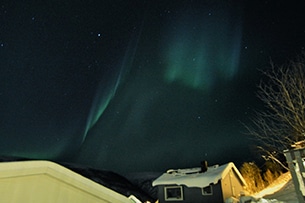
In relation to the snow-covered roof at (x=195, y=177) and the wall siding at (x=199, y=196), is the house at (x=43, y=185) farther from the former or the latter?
the wall siding at (x=199, y=196)

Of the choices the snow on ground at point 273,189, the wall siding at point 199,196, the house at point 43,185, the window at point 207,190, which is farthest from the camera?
the window at point 207,190

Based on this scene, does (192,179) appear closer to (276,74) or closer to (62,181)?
(276,74)

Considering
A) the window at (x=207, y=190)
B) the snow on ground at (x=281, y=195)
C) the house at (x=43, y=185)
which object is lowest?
the snow on ground at (x=281, y=195)

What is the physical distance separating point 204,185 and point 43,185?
52.8ft

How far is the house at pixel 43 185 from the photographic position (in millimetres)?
3336

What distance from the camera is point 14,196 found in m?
3.36

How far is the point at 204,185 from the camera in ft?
57.9

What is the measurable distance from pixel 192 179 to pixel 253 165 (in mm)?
13063

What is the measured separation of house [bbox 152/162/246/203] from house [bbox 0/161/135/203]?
15204 millimetres

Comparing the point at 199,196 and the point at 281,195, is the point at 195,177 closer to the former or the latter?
the point at 199,196

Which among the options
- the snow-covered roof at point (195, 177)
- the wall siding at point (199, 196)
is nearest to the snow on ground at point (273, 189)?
the snow-covered roof at point (195, 177)

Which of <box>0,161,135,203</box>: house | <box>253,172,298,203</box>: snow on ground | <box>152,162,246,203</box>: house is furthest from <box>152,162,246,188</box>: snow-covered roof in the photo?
<box>0,161,135,203</box>: house

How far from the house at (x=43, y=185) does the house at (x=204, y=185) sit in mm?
15204

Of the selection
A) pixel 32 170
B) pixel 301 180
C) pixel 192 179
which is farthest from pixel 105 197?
pixel 192 179
